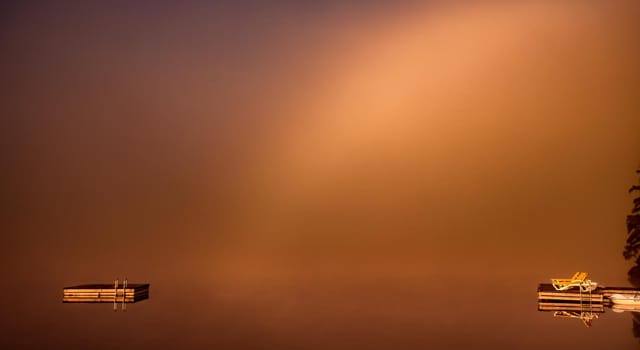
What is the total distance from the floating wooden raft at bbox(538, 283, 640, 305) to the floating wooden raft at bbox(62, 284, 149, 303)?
16.5 feet

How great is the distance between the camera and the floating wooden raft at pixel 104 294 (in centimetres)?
790

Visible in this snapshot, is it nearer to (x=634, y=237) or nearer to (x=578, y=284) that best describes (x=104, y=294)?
(x=578, y=284)

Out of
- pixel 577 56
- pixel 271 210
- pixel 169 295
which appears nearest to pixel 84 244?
pixel 271 210

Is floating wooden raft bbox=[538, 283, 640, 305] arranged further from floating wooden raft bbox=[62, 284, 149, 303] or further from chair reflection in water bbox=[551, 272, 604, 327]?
floating wooden raft bbox=[62, 284, 149, 303]

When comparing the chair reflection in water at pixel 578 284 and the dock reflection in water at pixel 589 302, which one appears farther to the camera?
the chair reflection in water at pixel 578 284

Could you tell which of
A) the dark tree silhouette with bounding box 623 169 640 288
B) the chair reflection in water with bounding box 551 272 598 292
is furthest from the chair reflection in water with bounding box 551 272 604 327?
the dark tree silhouette with bounding box 623 169 640 288

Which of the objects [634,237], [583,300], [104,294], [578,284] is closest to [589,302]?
[583,300]

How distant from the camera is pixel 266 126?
12781mm

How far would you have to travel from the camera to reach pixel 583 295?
686 cm

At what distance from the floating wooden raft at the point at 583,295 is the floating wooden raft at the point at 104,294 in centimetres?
504

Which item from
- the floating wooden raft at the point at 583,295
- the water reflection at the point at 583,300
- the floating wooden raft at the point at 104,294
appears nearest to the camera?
the water reflection at the point at 583,300

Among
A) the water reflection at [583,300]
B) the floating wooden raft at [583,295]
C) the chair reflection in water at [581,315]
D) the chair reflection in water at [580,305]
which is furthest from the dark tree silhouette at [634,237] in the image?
the chair reflection in water at [581,315]

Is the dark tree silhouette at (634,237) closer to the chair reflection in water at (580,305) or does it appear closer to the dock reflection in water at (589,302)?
the dock reflection in water at (589,302)

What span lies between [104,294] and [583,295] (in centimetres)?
579
